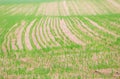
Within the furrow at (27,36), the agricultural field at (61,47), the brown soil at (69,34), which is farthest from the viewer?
the brown soil at (69,34)

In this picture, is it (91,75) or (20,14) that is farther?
(20,14)

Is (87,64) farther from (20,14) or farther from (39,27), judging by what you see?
(20,14)

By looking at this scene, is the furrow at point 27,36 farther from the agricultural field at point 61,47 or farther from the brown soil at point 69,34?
the brown soil at point 69,34

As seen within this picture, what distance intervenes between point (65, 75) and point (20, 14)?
2015cm

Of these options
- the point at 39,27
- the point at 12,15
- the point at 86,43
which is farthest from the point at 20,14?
the point at 86,43

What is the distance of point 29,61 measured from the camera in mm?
14422

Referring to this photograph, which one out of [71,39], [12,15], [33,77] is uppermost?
[12,15]

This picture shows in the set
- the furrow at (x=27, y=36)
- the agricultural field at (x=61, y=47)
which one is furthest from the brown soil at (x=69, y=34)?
the furrow at (x=27, y=36)

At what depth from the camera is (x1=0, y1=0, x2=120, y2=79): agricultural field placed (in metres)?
12.7

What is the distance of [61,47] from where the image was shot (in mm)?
16703

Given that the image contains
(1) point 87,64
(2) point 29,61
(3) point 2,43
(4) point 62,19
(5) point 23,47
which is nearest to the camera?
(1) point 87,64

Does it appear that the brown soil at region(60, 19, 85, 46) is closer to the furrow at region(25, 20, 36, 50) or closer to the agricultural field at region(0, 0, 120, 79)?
the agricultural field at region(0, 0, 120, 79)

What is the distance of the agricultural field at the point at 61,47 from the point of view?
12720 mm

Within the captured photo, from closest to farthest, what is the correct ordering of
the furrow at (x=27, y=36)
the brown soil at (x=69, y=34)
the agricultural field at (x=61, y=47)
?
the agricultural field at (x=61, y=47) < the furrow at (x=27, y=36) < the brown soil at (x=69, y=34)
